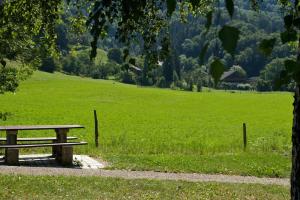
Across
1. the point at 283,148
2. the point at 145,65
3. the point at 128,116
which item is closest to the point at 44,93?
the point at 128,116

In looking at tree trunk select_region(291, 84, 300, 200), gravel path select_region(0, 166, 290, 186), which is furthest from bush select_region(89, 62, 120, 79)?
tree trunk select_region(291, 84, 300, 200)

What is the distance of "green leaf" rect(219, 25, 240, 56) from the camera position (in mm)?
1292

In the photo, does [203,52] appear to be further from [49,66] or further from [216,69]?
[49,66]

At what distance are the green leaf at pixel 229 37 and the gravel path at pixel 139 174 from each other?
11.8 metres

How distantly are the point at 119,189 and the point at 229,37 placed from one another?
→ 9828mm

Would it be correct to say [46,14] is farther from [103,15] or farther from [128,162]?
[128,162]

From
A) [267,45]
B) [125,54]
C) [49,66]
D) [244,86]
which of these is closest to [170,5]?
[267,45]

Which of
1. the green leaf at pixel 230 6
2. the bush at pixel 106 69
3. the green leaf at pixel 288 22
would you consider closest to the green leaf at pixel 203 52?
the green leaf at pixel 230 6

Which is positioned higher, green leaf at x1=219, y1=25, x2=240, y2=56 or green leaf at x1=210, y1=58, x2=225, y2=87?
green leaf at x1=219, y1=25, x2=240, y2=56

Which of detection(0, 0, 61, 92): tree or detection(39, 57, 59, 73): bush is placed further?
detection(39, 57, 59, 73): bush

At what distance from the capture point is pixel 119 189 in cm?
1086

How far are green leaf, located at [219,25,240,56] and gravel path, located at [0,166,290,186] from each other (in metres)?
11.8

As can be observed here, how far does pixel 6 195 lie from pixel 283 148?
14.1 metres

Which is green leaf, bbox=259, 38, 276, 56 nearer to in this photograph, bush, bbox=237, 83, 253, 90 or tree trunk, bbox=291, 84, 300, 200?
tree trunk, bbox=291, 84, 300, 200
